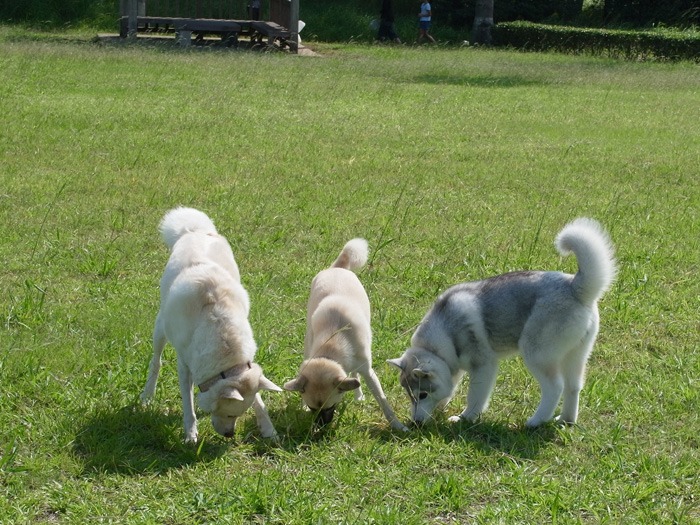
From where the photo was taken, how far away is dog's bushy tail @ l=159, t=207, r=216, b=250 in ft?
17.7

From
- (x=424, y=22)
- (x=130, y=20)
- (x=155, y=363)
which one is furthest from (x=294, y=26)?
(x=155, y=363)

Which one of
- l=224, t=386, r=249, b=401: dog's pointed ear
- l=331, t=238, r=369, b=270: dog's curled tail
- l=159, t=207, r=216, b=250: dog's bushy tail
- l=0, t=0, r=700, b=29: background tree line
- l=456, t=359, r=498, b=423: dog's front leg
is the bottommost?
l=456, t=359, r=498, b=423: dog's front leg

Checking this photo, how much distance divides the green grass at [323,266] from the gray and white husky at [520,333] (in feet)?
0.58

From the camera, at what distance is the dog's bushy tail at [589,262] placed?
4.55 meters

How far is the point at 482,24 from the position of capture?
30.9m

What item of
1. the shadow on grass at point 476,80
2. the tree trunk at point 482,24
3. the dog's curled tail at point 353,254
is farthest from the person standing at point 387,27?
the dog's curled tail at point 353,254

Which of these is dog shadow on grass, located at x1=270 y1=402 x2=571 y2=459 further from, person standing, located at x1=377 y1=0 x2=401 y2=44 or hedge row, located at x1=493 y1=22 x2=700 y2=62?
person standing, located at x1=377 y1=0 x2=401 y2=44

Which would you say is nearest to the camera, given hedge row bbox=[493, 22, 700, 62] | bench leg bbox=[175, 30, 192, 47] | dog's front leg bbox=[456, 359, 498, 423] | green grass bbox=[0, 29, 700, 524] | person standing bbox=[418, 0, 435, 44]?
green grass bbox=[0, 29, 700, 524]

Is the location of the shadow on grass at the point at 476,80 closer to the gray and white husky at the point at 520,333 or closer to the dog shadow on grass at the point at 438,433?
the gray and white husky at the point at 520,333

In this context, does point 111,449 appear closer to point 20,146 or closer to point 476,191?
point 476,191

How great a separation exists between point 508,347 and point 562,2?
1323 inches

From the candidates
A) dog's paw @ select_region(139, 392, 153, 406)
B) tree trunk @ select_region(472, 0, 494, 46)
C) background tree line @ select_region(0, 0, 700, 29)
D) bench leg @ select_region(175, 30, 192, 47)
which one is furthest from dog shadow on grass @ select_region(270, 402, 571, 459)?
background tree line @ select_region(0, 0, 700, 29)

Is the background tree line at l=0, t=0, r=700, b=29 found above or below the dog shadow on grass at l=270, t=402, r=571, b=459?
above

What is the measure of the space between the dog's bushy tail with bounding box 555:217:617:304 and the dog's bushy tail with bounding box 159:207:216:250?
6.36 feet
